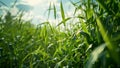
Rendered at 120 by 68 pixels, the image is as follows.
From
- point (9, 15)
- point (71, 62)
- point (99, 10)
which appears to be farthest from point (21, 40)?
point (99, 10)

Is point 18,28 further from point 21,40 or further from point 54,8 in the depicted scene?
point 54,8

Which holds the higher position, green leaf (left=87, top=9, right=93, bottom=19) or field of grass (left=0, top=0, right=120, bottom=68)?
green leaf (left=87, top=9, right=93, bottom=19)

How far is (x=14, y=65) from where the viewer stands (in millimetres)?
2752

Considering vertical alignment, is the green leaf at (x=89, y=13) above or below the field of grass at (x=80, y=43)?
above

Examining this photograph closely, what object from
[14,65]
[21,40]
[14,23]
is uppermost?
[14,23]

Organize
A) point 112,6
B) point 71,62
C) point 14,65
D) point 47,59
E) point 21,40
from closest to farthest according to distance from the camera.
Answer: point 112,6
point 71,62
point 47,59
point 14,65
point 21,40

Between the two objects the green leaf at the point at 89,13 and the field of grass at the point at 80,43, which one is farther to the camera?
the green leaf at the point at 89,13

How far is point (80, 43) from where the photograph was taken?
218 cm

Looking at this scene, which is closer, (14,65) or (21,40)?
(14,65)

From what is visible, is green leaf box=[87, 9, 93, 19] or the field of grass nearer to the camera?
the field of grass

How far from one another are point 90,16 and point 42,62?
3.05 feet

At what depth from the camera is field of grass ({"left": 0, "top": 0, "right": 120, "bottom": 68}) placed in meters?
1.11

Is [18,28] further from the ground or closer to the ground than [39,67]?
further from the ground

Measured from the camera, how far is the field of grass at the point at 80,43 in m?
1.11
